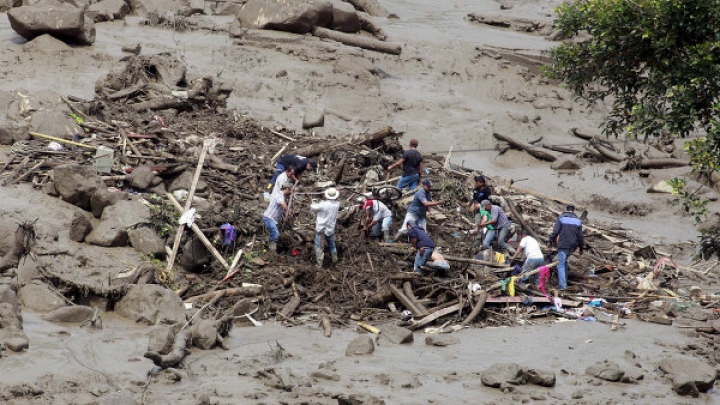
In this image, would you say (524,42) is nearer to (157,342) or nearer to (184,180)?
(184,180)

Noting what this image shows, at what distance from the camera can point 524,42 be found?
29.0 meters

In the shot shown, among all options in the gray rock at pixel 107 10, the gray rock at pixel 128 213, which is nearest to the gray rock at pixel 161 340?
the gray rock at pixel 128 213

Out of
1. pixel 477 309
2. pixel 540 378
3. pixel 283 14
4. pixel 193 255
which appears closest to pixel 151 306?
pixel 193 255

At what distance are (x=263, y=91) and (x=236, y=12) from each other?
493 centimetres

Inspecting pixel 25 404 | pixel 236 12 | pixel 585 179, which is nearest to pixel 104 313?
pixel 25 404

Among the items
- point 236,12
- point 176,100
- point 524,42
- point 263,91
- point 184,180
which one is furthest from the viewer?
point 524,42

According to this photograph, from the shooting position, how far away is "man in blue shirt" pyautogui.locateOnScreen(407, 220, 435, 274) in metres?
13.7

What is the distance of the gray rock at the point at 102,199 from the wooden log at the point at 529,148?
12014 millimetres

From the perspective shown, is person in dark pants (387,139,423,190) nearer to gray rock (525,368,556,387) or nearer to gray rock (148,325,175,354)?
gray rock (525,368,556,387)

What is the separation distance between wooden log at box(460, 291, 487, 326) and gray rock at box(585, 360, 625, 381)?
2.09m

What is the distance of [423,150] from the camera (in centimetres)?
2247

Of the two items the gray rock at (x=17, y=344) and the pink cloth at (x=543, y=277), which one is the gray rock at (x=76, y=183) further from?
the pink cloth at (x=543, y=277)

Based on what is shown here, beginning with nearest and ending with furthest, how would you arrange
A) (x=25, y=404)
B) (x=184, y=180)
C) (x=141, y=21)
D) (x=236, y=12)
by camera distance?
(x=25, y=404) → (x=184, y=180) → (x=141, y=21) → (x=236, y=12)

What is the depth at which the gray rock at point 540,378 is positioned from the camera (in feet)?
35.6
